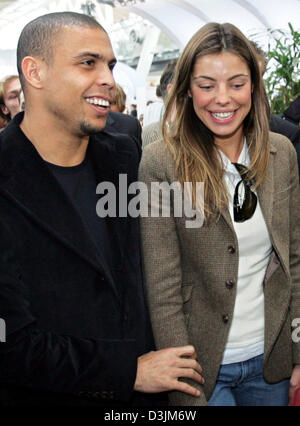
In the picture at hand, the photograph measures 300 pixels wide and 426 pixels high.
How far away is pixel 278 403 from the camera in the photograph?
77.1 inches

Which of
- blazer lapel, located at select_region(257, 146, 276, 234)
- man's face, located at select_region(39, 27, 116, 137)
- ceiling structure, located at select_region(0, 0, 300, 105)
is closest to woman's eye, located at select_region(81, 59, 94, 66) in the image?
man's face, located at select_region(39, 27, 116, 137)

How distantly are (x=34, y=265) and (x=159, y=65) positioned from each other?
34.4 metres

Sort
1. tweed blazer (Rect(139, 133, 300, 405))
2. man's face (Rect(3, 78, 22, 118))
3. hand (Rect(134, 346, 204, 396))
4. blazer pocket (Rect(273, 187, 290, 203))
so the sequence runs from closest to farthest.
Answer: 1. hand (Rect(134, 346, 204, 396))
2. tweed blazer (Rect(139, 133, 300, 405))
3. blazer pocket (Rect(273, 187, 290, 203))
4. man's face (Rect(3, 78, 22, 118))

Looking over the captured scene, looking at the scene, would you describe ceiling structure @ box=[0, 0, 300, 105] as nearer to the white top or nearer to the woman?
the woman

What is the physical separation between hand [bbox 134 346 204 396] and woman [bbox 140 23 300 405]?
113 mm

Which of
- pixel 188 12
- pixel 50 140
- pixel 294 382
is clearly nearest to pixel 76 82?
pixel 50 140

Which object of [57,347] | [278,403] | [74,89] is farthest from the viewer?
[278,403]

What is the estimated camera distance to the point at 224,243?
71.7 inches

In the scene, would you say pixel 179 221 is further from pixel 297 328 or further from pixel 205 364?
pixel 297 328

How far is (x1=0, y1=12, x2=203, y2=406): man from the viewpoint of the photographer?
149 cm

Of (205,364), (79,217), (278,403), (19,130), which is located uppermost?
(19,130)
